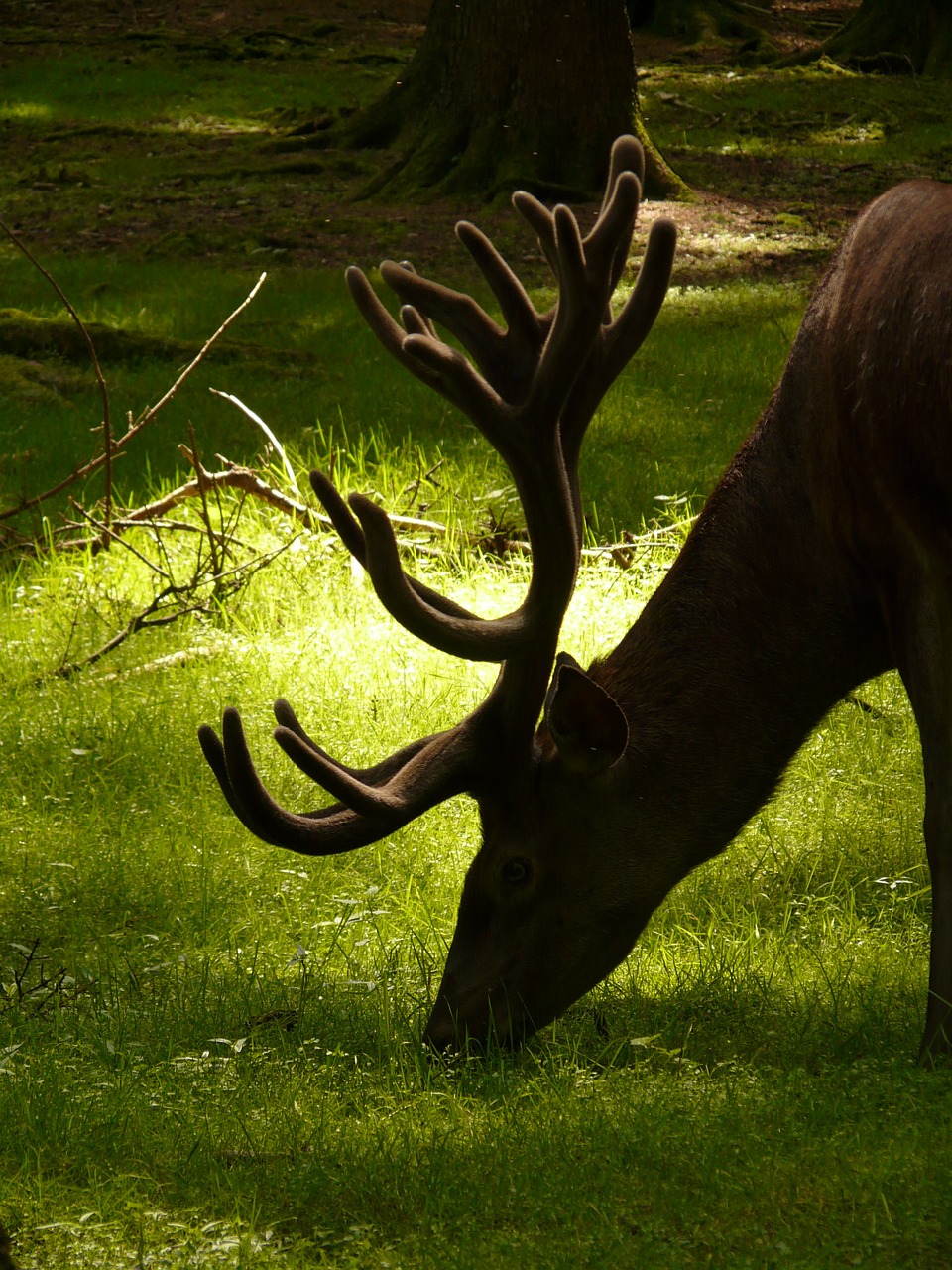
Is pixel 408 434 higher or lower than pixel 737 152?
lower

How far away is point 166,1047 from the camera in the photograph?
12.4 ft

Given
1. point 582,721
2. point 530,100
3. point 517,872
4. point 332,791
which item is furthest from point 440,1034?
point 530,100

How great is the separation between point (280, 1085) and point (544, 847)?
2.78 feet

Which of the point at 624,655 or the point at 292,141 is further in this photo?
the point at 292,141

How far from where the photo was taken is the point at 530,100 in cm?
1313

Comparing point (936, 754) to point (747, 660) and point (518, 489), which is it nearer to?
point (747, 660)

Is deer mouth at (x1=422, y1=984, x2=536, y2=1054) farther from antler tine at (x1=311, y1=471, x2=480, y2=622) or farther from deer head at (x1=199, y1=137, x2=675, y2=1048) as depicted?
antler tine at (x1=311, y1=471, x2=480, y2=622)

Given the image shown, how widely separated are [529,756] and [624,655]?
36 centimetres

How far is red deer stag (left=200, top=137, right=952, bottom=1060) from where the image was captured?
367cm

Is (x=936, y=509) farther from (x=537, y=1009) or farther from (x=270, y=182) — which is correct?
(x=270, y=182)

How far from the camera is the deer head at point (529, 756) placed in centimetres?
371

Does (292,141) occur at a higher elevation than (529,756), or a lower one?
higher

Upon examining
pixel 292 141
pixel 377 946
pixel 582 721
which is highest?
pixel 292 141

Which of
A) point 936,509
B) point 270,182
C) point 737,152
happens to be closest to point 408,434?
point 936,509
